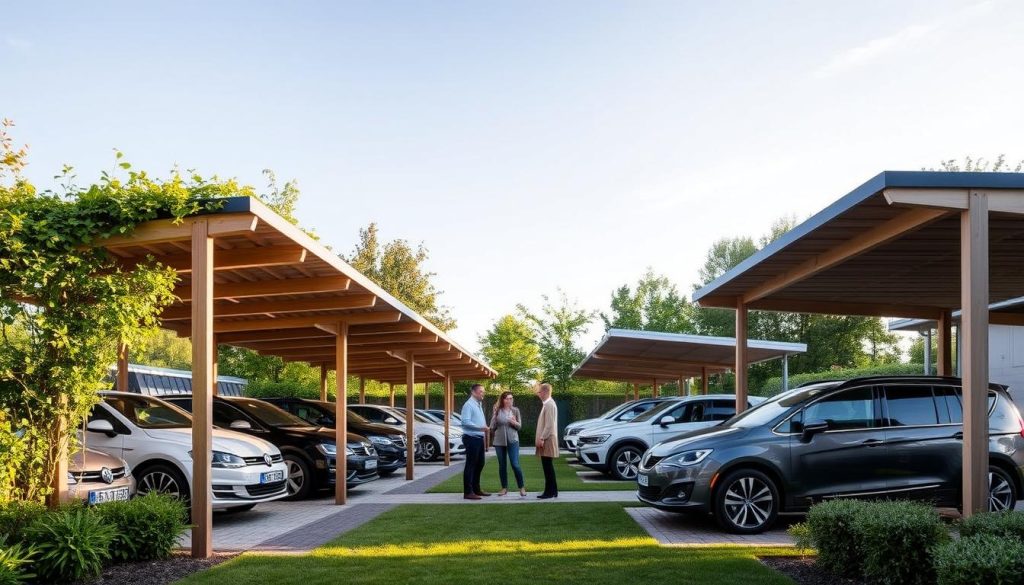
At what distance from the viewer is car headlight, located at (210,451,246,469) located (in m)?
10.6

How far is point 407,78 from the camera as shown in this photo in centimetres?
2012

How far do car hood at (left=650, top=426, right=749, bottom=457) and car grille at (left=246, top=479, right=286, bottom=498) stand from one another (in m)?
4.71

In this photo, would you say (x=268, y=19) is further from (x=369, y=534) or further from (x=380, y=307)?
(x=369, y=534)

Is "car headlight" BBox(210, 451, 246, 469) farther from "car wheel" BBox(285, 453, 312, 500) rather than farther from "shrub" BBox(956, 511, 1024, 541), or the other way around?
"shrub" BBox(956, 511, 1024, 541)

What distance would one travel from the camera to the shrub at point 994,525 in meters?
5.94

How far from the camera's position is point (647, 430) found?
1695cm

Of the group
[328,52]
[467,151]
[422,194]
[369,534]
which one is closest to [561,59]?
[328,52]

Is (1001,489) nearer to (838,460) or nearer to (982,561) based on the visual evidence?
(838,460)

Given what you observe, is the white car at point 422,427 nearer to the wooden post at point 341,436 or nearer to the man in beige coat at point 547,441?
the wooden post at point 341,436

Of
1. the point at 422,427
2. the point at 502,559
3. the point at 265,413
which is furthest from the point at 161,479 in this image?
the point at 422,427

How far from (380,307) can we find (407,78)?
26.5 feet

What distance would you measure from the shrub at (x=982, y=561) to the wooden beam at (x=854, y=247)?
3.12 m

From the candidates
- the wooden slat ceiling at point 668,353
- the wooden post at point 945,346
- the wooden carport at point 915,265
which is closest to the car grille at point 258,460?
the wooden carport at point 915,265

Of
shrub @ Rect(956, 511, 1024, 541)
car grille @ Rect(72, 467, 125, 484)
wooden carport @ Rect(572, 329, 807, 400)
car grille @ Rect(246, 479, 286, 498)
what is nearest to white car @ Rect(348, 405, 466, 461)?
wooden carport @ Rect(572, 329, 807, 400)
